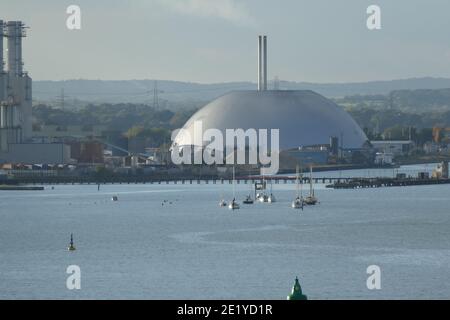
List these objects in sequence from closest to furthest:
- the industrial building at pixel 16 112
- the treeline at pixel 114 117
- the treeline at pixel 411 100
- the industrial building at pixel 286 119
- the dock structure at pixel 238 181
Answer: the dock structure at pixel 238 181
the industrial building at pixel 16 112
the industrial building at pixel 286 119
the treeline at pixel 114 117
the treeline at pixel 411 100

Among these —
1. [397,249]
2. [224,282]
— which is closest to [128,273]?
[224,282]

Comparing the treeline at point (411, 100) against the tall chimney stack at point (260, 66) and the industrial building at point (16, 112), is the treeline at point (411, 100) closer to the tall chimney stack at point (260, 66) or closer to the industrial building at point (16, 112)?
the tall chimney stack at point (260, 66)

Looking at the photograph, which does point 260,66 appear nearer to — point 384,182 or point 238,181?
point 238,181

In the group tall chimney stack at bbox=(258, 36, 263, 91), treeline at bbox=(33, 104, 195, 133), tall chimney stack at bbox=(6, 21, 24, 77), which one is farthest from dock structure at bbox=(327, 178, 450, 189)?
treeline at bbox=(33, 104, 195, 133)

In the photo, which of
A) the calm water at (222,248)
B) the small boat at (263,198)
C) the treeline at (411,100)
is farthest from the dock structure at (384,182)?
the treeline at (411,100)

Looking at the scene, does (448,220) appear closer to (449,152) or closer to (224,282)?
(224,282)

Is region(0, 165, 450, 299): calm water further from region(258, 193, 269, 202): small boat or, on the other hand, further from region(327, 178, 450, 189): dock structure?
region(327, 178, 450, 189): dock structure
